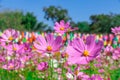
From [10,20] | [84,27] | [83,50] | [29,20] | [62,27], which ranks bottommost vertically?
[83,50]

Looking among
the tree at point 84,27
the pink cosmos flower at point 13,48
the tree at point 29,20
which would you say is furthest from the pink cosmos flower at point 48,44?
the tree at point 84,27

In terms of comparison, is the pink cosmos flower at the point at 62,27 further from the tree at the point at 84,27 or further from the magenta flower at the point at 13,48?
the tree at the point at 84,27

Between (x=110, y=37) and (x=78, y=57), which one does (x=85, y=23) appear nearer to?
(x=110, y=37)

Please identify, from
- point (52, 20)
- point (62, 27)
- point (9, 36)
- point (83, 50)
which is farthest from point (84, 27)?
point (83, 50)

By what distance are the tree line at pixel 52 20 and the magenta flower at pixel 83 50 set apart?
2233cm

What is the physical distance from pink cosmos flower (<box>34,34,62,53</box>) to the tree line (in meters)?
22.2

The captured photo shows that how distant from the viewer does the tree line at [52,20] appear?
2833 centimetres

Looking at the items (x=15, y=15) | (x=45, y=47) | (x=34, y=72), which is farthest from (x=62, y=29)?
(x=15, y=15)

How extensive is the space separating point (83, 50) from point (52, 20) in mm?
38254

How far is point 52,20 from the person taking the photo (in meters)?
39.3

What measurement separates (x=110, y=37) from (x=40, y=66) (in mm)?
12673

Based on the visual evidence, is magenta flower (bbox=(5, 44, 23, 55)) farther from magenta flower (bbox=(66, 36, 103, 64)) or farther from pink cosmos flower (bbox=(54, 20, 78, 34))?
magenta flower (bbox=(66, 36, 103, 64))

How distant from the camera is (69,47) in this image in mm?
1063

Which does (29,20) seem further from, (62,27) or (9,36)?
(9,36)
